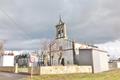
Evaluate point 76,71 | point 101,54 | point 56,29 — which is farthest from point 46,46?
point 76,71

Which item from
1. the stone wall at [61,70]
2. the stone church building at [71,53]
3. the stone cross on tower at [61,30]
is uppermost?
the stone cross on tower at [61,30]

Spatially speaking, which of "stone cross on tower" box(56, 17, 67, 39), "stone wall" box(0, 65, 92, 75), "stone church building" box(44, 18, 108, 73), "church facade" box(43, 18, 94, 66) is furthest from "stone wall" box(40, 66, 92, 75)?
"stone cross on tower" box(56, 17, 67, 39)

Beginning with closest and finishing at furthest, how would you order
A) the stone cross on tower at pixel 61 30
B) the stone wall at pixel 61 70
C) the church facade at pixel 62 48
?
1. the stone wall at pixel 61 70
2. the church facade at pixel 62 48
3. the stone cross on tower at pixel 61 30

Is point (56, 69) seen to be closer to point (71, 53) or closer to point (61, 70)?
point (61, 70)

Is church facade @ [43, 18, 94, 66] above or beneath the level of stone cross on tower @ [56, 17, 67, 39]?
beneath

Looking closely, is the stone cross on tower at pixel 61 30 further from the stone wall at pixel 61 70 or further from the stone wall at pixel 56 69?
the stone wall at pixel 61 70

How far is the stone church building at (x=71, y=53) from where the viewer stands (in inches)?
1825

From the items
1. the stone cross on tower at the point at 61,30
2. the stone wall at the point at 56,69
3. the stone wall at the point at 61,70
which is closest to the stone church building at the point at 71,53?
the stone cross on tower at the point at 61,30

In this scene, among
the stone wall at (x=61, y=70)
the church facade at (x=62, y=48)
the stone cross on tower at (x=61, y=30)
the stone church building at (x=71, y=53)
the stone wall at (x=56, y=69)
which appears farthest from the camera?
the stone cross on tower at (x=61, y=30)

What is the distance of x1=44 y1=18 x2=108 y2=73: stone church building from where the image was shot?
46347mm

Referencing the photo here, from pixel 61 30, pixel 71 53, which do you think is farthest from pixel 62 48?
pixel 61 30

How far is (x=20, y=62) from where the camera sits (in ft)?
300

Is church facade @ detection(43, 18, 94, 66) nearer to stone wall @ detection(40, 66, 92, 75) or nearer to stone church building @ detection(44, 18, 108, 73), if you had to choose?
stone church building @ detection(44, 18, 108, 73)

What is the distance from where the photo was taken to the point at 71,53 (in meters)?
55.8
